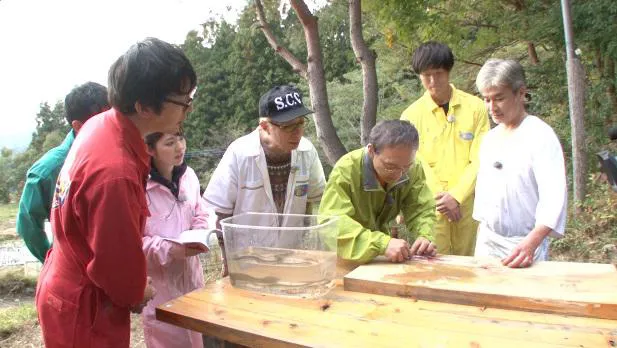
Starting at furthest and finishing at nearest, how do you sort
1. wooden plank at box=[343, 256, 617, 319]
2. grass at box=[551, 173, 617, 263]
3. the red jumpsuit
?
grass at box=[551, 173, 617, 263]
wooden plank at box=[343, 256, 617, 319]
the red jumpsuit

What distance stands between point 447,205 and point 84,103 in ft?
6.37

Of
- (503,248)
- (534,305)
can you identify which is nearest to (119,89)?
(534,305)

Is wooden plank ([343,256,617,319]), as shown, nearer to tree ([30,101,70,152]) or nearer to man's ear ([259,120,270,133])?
man's ear ([259,120,270,133])

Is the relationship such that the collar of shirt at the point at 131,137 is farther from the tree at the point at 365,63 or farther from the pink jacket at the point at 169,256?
the tree at the point at 365,63

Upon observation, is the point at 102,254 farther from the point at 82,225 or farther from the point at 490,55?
the point at 490,55

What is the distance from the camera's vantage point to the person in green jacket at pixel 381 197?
219 centimetres

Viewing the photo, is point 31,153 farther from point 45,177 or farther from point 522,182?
point 522,182

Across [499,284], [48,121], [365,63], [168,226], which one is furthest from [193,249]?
[48,121]

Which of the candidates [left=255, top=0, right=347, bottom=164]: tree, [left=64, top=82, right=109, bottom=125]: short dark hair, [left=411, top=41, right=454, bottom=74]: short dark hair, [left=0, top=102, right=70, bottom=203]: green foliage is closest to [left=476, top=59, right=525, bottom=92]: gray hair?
[left=411, top=41, right=454, bottom=74]: short dark hair

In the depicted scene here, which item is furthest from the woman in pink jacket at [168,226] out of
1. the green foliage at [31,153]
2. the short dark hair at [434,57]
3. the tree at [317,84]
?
the green foliage at [31,153]

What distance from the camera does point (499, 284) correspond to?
6.05 feet

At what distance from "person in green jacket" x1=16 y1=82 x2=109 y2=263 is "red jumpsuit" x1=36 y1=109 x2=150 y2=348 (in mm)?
883

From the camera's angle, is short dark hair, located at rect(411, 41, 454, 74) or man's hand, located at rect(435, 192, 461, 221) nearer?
man's hand, located at rect(435, 192, 461, 221)

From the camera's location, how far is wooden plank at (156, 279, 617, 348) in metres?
1.47
